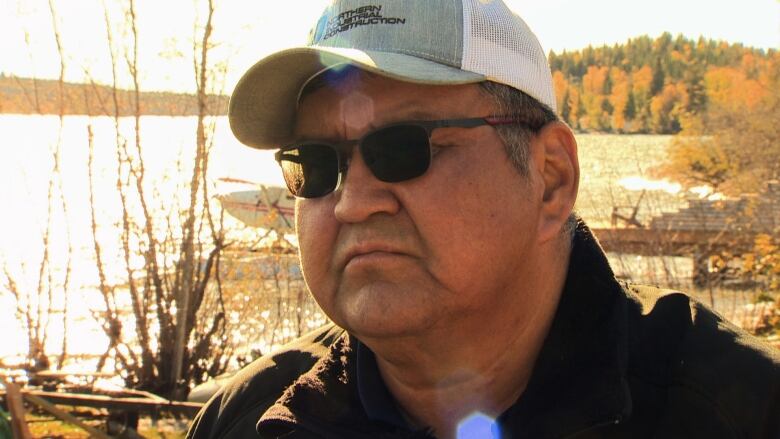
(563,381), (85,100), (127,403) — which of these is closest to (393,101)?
(563,381)

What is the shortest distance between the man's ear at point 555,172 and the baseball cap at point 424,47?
0.08m

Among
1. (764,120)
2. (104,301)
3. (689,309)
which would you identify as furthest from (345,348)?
(764,120)

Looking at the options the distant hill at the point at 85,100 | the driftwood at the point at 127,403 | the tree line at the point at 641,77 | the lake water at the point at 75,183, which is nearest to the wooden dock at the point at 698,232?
the lake water at the point at 75,183

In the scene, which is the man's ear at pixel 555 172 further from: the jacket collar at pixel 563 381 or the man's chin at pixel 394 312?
the man's chin at pixel 394 312

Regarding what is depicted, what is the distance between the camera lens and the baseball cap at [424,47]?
1719 mm

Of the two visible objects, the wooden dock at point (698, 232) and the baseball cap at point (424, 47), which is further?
the wooden dock at point (698, 232)

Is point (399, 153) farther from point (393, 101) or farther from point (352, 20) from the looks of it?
point (352, 20)

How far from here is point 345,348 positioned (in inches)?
80.2

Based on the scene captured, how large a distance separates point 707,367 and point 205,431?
1.26m

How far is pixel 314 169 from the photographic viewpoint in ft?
6.10

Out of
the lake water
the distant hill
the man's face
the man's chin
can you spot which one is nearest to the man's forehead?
the man's face

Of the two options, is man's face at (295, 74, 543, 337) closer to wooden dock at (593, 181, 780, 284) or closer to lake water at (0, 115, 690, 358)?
lake water at (0, 115, 690, 358)

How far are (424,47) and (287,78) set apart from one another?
369 mm

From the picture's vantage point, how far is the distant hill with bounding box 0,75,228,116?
688 centimetres
